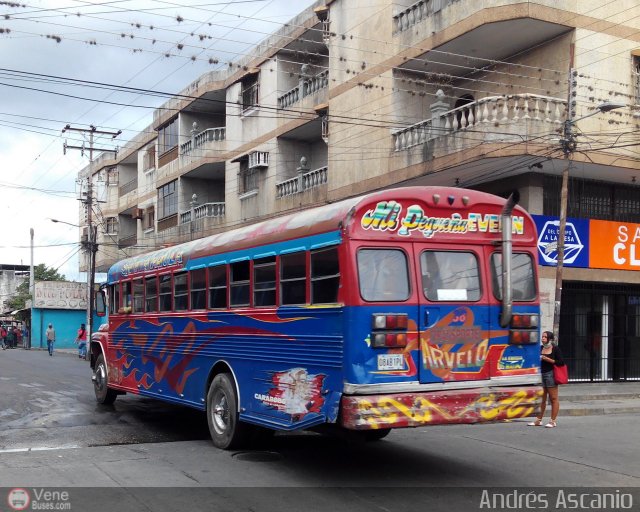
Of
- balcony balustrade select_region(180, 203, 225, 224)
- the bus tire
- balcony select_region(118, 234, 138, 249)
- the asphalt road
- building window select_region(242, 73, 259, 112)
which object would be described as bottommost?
the asphalt road

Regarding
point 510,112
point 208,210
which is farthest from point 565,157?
point 208,210

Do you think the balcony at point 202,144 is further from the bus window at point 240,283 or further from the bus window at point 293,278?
the bus window at point 293,278

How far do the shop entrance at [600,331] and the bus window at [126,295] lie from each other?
38.3 ft

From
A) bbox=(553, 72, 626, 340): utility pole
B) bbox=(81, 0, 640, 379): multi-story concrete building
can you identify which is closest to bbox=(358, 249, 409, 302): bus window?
bbox=(553, 72, 626, 340): utility pole

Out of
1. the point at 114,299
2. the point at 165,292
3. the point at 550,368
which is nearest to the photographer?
the point at 165,292

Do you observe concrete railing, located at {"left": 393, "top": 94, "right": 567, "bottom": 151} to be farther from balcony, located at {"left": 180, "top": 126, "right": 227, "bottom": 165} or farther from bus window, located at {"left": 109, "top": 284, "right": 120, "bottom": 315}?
balcony, located at {"left": 180, "top": 126, "right": 227, "bottom": 165}

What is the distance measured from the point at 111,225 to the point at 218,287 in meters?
40.7

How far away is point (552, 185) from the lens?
1811 centimetres

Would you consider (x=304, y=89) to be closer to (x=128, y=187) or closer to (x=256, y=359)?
(x=256, y=359)

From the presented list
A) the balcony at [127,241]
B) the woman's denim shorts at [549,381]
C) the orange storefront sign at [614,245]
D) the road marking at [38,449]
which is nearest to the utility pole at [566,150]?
the orange storefront sign at [614,245]

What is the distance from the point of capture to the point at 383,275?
289 inches

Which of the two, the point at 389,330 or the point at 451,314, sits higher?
the point at 451,314

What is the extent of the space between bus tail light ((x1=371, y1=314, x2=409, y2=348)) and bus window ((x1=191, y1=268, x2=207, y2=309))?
3782 millimetres

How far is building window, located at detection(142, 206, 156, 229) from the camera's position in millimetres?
39688
